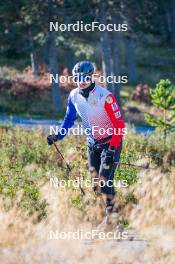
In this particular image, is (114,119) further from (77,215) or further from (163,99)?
(163,99)

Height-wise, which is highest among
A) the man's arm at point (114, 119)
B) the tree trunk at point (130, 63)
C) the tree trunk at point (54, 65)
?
the tree trunk at point (130, 63)

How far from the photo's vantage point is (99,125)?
812 cm

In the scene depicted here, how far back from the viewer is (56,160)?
40.1 ft

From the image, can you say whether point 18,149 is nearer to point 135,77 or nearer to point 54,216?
point 54,216

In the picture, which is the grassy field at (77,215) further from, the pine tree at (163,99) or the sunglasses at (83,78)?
the pine tree at (163,99)

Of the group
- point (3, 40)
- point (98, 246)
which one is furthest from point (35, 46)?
point (98, 246)

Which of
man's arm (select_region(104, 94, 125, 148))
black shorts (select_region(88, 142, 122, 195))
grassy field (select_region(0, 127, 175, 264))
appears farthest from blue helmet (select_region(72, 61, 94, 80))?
grassy field (select_region(0, 127, 175, 264))

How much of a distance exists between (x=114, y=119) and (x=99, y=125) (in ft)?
0.94

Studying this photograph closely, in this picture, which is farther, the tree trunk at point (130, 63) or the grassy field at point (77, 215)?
the tree trunk at point (130, 63)

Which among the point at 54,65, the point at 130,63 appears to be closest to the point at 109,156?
the point at 54,65

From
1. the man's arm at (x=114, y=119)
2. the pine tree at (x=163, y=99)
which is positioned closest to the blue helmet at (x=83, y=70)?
the man's arm at (x=114, y=119)

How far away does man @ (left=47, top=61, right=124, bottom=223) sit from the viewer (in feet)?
25.9

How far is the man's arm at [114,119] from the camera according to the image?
7.87m

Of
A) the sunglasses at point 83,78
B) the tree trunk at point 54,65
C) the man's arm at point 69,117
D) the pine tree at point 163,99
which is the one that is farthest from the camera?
the tree trunk at point 54,65
